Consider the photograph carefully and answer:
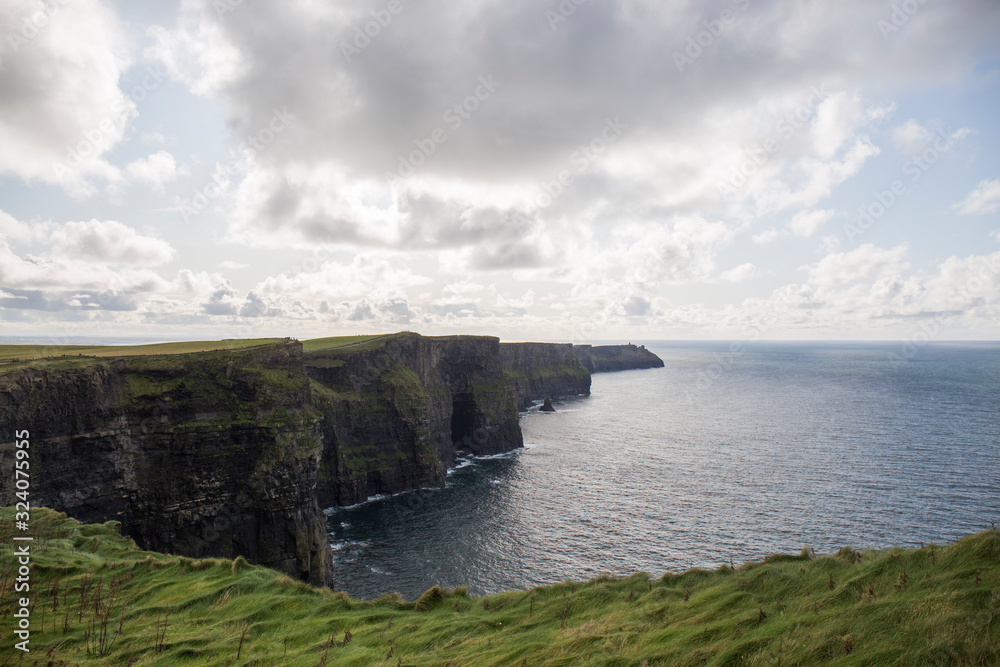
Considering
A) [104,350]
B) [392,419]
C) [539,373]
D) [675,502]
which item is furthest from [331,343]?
[539,373]

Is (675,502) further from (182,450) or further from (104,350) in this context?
(104,350)

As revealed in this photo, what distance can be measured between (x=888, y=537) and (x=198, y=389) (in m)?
65.5

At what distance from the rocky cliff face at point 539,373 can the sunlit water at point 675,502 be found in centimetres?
5486

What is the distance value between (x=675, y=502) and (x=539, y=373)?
12296cm

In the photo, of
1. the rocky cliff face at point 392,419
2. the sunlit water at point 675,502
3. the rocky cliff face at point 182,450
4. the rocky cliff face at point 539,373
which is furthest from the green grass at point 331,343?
the rocky cliff face at point 539,373

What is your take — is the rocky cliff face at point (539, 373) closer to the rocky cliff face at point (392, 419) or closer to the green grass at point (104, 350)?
the rocky cliff face at point (392, 419)

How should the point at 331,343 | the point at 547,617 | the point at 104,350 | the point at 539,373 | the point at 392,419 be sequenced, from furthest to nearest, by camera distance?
the point at 539,373
the point at 331,343
the point at 392,419
the point at 104,350
the point at 547,617

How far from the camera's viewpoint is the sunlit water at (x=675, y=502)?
4738 cm

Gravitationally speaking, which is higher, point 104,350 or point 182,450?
point 104,350

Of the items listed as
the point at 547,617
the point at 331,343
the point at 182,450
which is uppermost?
the point at 331,343

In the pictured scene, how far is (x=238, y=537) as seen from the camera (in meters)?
42.6

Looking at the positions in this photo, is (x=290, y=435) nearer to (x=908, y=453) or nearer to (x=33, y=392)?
(x=33, y=392)

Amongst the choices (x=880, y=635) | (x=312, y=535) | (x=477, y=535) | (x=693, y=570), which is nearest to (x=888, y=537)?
(x=477, y=535)

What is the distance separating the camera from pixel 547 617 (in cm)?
1498
